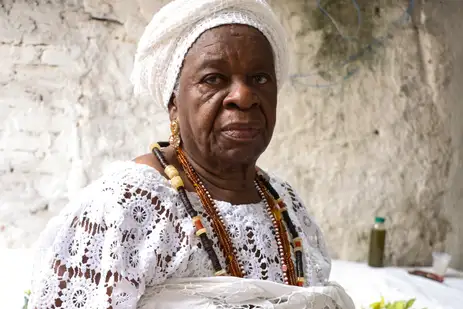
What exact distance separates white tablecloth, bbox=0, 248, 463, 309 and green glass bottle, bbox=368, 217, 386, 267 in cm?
5

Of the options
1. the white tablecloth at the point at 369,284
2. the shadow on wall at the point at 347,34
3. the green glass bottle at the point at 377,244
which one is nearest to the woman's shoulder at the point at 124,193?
the white tablecloth at the point at 369,284

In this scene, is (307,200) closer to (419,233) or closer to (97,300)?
(419,233)

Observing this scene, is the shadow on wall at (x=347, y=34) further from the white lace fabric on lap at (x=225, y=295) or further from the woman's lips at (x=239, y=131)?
the white lace fabric on lap at (x=225, y=295)

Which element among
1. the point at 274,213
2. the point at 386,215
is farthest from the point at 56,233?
the point at 386,215

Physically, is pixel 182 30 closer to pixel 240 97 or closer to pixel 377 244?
pixel 240 97

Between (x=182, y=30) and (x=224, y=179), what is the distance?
345 millimetres

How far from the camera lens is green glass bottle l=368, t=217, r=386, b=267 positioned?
8.13 feet

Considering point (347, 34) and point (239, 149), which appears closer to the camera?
point (239, 149)

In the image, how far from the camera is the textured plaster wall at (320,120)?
224 centimetres

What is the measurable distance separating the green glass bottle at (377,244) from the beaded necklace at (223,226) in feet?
4.82

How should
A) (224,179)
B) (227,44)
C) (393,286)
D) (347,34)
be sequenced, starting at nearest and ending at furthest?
(227,44) → (224,179) → (393,286) → (347,34)

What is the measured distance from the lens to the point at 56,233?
91 cm

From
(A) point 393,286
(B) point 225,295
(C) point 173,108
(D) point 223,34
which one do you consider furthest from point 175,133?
(A) point 393,286

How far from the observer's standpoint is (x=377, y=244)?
249cm
